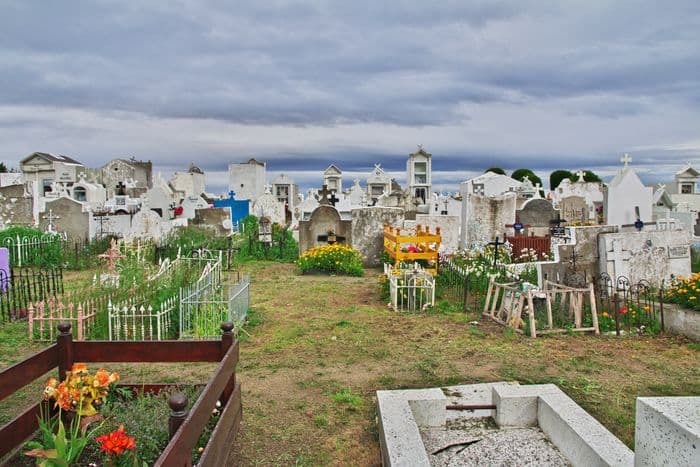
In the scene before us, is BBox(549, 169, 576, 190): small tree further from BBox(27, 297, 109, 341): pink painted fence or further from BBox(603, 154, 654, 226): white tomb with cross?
BBox(27, 297, 109, 341): pink painted fence

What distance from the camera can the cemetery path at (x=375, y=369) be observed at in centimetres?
475

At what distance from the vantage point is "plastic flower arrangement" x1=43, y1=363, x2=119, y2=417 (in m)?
4.05

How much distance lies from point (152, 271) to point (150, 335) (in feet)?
10.4

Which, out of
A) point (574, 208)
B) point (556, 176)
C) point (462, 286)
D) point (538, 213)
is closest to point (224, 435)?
point (462, 286)

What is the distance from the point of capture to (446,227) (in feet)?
53.4

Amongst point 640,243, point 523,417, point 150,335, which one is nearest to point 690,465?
point 523,417

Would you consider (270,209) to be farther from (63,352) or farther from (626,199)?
(63,352)

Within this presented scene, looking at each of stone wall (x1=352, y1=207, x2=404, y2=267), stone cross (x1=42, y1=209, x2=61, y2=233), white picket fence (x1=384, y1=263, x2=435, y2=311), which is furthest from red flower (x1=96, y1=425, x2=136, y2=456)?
stone cross (x1=42, y1=209, x2=61, y2=233)

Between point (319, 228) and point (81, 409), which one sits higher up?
point (319, 228)

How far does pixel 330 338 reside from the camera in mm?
7879

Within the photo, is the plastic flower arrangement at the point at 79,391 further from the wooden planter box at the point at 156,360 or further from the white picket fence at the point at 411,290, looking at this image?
the white picket fence at the point at 411,290

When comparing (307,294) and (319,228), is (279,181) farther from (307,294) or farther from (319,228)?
(307,294)

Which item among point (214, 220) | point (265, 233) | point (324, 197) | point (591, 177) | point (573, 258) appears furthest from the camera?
point (591, 177)

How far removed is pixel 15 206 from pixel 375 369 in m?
16.6
